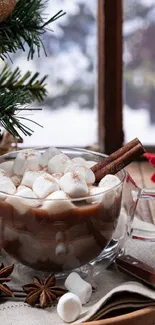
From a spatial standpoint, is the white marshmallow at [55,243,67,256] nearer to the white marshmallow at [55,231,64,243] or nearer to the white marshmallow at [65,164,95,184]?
the white marshmallow at [55,231,64,243]

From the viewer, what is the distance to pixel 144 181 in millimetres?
1665

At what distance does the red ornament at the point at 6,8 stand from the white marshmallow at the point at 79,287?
0.45 m

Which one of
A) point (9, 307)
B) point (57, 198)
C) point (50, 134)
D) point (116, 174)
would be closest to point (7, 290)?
point (9, 307)

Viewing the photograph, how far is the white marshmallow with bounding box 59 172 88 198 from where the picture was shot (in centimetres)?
101

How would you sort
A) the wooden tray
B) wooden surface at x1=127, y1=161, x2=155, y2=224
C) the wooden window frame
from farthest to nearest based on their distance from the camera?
1. the wooden window frame
2. wooden surface at x1=127, y1=161, x2=155, y2=224
3. the wooden tray

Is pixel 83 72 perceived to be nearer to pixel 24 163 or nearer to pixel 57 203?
pixel 24 163

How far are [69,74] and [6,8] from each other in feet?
2.12

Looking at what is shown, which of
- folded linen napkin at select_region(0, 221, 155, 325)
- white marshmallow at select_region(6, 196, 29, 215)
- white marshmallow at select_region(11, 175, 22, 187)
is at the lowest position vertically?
folded linen napkin at select_region(0, 221, 155, 325)

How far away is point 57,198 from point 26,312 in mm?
176

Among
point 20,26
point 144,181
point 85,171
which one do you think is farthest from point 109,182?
point 144,181

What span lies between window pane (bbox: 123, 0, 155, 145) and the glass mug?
27.5 inches

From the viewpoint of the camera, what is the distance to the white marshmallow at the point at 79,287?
1010 mm

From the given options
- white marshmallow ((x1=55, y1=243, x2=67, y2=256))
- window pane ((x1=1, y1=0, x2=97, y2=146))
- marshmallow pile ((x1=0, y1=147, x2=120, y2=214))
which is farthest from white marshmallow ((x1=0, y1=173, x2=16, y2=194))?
window pane ((x1=1, y1=0, x2=97, y2=146))

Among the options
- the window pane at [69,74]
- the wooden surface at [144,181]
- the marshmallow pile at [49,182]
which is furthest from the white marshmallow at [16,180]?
the window pane at [69,74]
